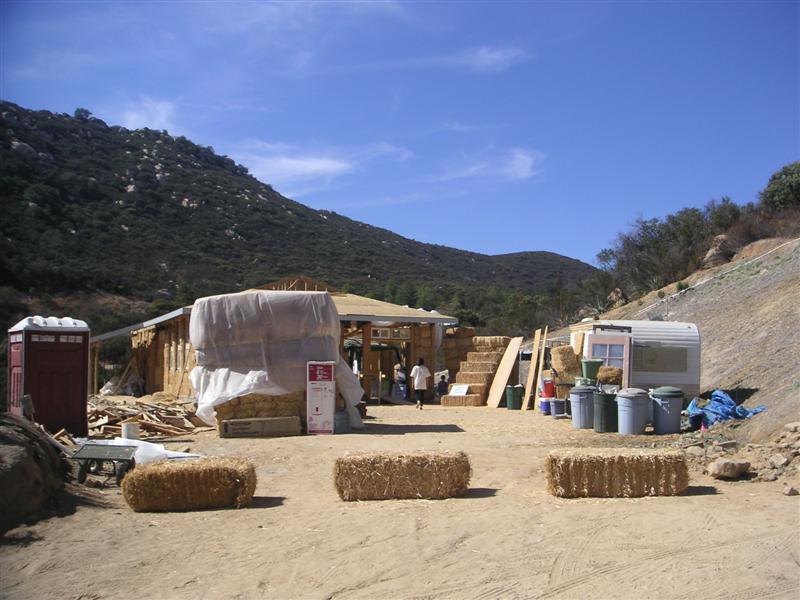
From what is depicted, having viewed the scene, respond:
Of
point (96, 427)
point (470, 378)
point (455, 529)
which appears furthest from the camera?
point (470, 378)

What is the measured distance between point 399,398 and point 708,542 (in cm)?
1939

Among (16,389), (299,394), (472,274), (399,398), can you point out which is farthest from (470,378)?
(472,274)

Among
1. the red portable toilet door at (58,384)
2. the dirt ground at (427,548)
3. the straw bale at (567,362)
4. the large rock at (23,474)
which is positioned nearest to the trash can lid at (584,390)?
the straw bale at (567,362)

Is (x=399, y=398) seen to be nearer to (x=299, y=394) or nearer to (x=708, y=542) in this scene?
(x=299, y=394)

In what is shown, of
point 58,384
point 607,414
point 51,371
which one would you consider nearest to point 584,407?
point 607,414

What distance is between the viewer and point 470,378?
24703 millimetres

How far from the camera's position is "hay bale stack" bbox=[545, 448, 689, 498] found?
332 inches

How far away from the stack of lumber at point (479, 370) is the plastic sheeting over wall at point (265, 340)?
8.40m

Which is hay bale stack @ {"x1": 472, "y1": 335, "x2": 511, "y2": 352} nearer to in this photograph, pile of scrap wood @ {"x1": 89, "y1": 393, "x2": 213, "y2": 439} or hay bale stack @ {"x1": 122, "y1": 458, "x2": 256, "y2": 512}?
pile of scrap wood @ {"x1": 89, "y1": 393, "x2": 213, "y2": 439}

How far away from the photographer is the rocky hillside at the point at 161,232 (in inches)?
1722

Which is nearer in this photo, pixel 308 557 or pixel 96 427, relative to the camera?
pixel 308 557

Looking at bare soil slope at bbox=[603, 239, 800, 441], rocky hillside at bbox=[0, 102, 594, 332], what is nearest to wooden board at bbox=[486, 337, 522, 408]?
bare soil slope at bbox=[603, 239, 800, 441]

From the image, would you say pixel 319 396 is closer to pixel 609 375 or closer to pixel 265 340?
pixel 265 340

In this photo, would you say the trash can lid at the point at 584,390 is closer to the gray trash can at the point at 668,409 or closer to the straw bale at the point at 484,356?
the gray trash can at the point at 668,409
